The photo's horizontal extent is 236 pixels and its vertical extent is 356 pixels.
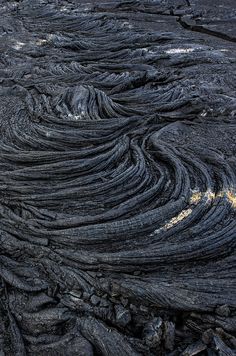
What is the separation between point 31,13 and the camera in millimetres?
13227

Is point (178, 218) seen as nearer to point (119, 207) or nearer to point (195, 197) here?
point (195, 197)

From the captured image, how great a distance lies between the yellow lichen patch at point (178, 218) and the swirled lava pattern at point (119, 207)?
20 mm

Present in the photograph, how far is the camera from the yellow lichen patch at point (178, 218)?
167 inches

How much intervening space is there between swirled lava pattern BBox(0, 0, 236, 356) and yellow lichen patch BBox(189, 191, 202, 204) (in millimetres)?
28

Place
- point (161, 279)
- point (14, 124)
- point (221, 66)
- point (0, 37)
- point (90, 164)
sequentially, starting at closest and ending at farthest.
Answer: point (161, 279) → point (90, 164) → point (14, 124) → point (221, 66) → point (0, 37)

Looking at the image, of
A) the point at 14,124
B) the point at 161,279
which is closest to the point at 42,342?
the point at 161,279

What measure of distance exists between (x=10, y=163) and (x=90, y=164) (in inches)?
44.2

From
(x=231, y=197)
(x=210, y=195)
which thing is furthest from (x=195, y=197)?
(x=231, y=197)

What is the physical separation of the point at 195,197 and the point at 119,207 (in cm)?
92

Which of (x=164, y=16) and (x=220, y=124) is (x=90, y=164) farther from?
(x=164, y=16)

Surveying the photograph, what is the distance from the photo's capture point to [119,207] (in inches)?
177

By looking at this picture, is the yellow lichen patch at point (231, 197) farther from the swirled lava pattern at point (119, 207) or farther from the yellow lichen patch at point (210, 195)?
the yellow lichen patch at point (210, 195)

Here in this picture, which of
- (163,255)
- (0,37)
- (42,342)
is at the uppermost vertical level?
(0,37)

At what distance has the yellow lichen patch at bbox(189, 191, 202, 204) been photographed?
181 inches
